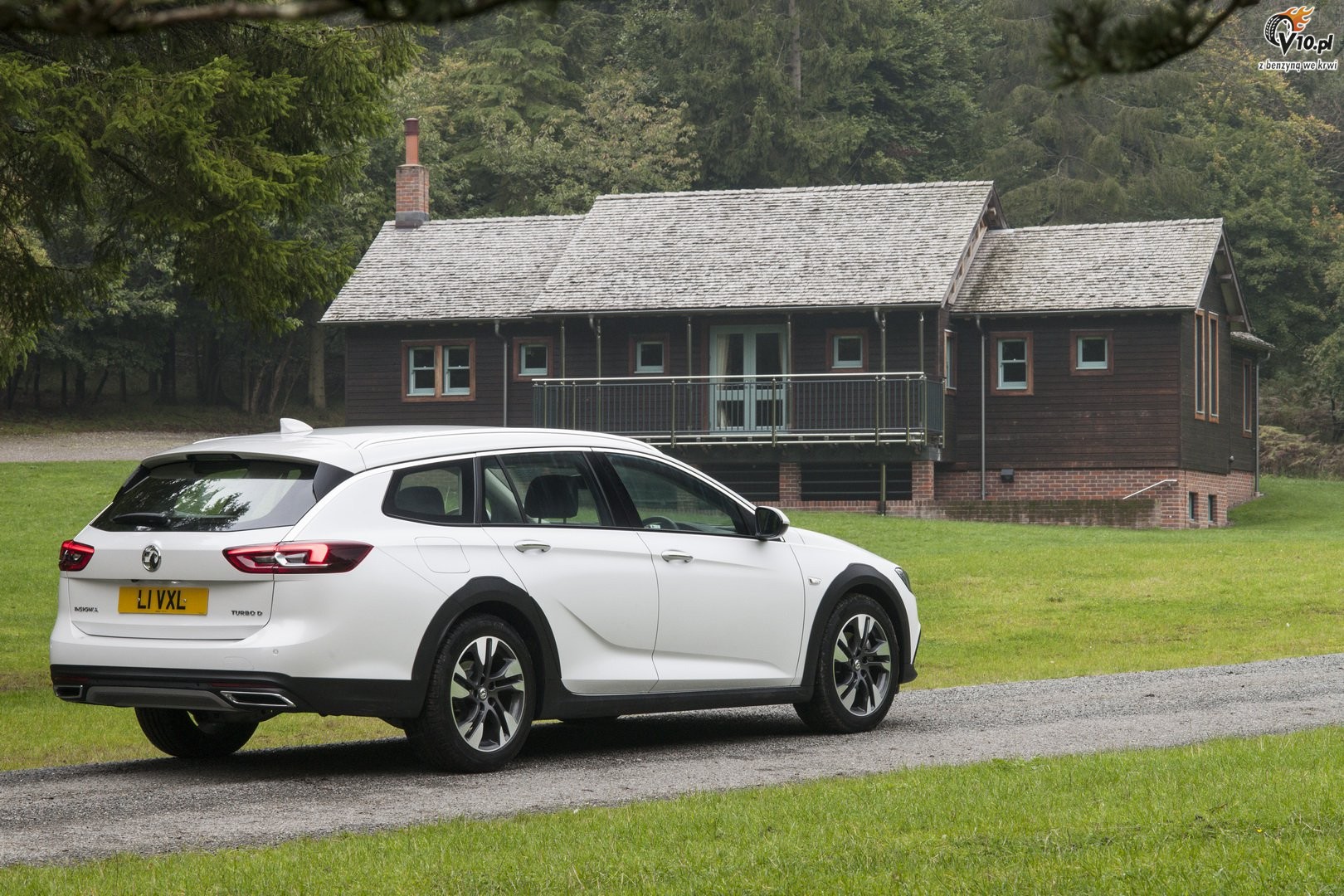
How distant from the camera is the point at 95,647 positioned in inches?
357

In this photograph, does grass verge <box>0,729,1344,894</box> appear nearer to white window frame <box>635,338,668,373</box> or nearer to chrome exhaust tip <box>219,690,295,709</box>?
chrome exhaust tip <box>219,690,295,709</box>

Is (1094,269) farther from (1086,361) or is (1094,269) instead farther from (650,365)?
(650,365)

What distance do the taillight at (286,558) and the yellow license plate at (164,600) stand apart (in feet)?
0.81

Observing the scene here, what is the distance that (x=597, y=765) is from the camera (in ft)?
31.8

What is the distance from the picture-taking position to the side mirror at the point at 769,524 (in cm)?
1070

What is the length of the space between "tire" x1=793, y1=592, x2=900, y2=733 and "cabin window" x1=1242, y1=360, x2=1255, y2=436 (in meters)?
35.6

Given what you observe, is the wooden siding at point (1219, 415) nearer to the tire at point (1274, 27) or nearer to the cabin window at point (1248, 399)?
the cabin window at point (1248, 399)

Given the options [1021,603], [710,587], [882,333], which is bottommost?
[1021,603]

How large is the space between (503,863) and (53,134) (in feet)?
29.7

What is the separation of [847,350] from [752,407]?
2.76m

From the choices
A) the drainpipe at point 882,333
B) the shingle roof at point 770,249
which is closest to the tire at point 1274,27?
the shingle roof at point 770,249

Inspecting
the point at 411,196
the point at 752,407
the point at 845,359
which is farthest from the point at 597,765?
the point at 411,196

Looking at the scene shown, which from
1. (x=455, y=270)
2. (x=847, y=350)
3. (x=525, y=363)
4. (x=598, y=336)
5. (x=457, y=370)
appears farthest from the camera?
(x=455, y=270)

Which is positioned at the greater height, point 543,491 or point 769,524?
point 543,491
